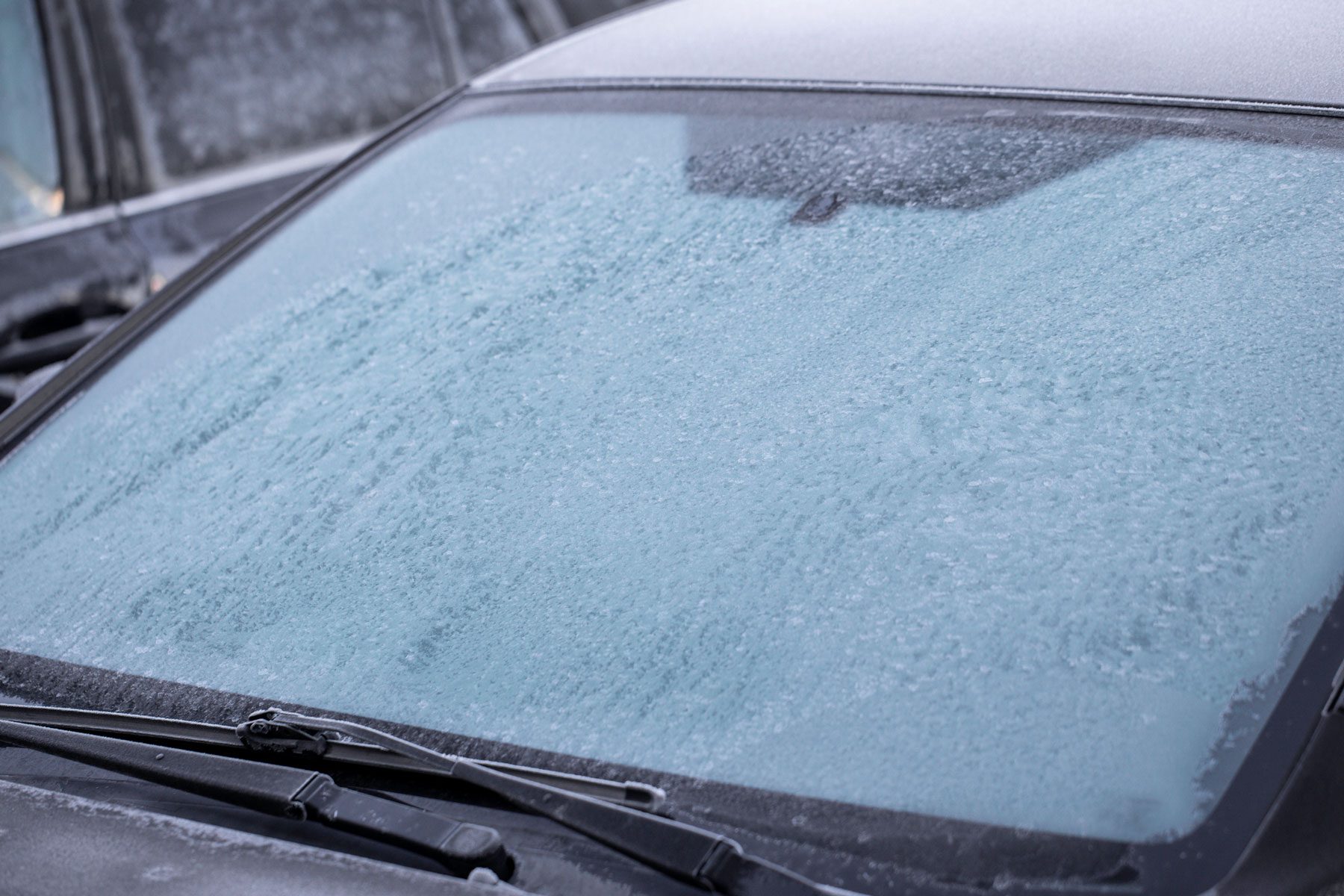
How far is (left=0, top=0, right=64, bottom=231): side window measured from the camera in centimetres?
313

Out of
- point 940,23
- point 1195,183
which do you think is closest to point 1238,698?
point 1195,183

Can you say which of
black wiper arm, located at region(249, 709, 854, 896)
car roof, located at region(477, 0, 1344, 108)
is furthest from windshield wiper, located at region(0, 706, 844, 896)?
car roof, located at region(477, 0, 1344, 108)

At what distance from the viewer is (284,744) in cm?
108

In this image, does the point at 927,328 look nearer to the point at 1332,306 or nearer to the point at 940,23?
the point at 1332,306

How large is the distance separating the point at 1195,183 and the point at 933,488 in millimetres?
434

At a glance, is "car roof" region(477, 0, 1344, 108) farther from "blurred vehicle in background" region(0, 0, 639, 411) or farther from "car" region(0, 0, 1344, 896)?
"blurred vehicle in background" region(0, 0, 639, 411)

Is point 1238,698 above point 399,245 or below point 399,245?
below

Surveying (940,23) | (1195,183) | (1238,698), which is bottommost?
(1238,698)

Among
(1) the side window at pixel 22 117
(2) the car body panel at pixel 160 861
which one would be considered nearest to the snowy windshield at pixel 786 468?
(2) the car body panel at pixel 160 861

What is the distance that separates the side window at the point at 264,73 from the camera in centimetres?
322

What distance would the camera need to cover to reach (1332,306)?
3.66 feet

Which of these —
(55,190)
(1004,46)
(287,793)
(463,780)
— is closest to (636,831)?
(463,780)

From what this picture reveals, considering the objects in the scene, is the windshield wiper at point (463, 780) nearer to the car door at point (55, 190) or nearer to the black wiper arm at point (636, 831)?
the black wiper arm at point (636, 831)

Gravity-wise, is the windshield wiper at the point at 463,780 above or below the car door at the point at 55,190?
below
